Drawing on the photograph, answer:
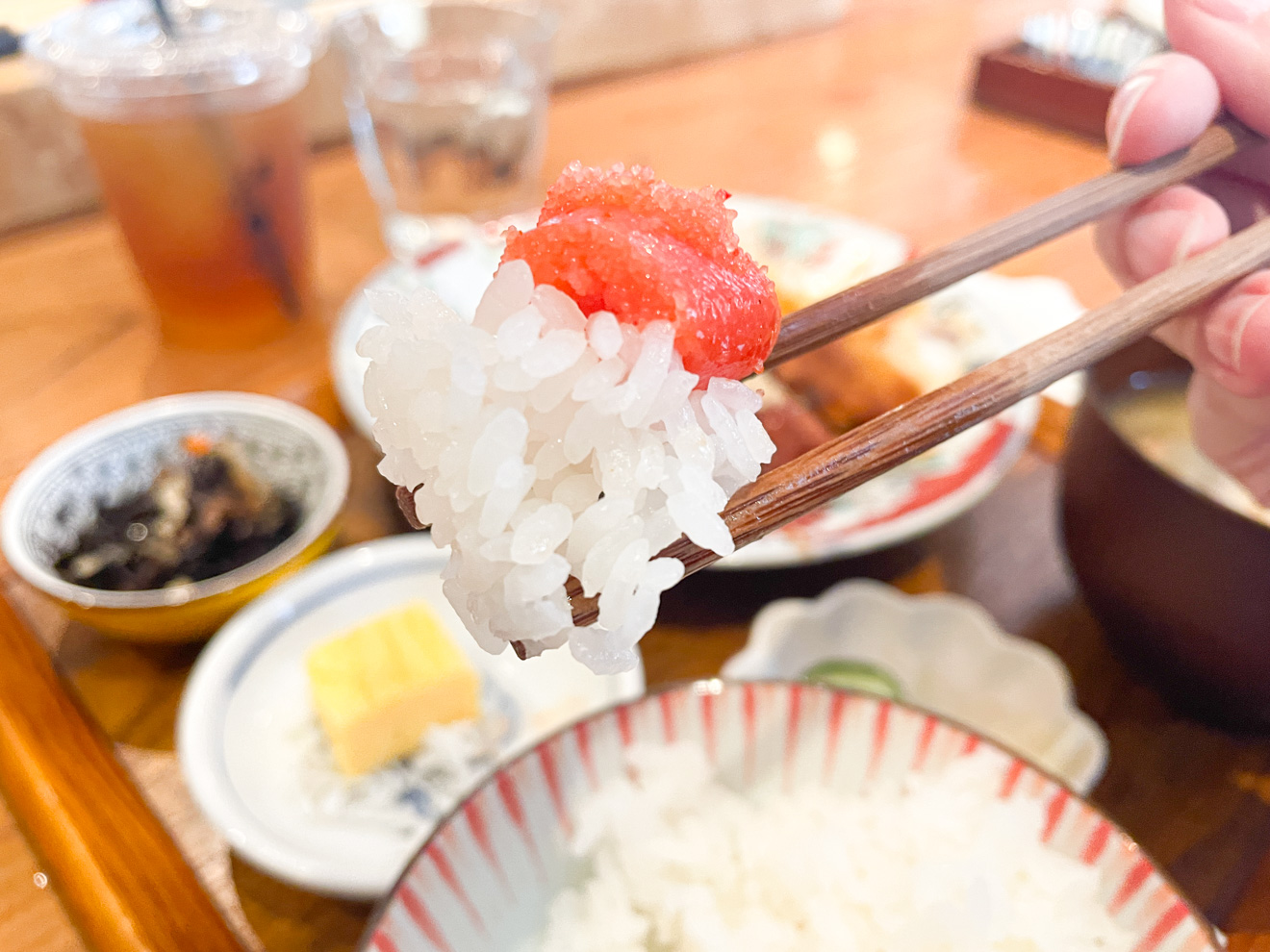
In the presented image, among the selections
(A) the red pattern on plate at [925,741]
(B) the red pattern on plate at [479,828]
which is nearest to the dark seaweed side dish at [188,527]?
(B) the red pattern on plate at [479,828]

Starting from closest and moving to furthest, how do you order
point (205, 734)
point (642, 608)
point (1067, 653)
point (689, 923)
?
point (642, 608), point (689, 923), point (205, 734), point (1067, 653)

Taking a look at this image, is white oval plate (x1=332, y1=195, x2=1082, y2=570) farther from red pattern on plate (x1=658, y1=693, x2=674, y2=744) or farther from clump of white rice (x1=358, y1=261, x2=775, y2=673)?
clump of white rice (x1=358, y1=261, x2=775, y2=673)

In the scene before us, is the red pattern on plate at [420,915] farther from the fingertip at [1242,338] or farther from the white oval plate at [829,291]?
the fingertip at [1242,338]

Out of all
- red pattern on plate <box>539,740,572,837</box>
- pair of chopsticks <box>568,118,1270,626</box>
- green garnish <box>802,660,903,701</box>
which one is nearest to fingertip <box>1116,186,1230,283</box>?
pair of chopsticks <box>568,118,1270,626</box>

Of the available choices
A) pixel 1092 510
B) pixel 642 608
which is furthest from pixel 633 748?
pixel 1092 510

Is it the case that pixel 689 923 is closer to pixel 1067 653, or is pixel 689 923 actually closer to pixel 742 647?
pixel 742 647

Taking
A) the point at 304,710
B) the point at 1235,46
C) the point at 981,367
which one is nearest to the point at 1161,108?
the point at 1235,46
